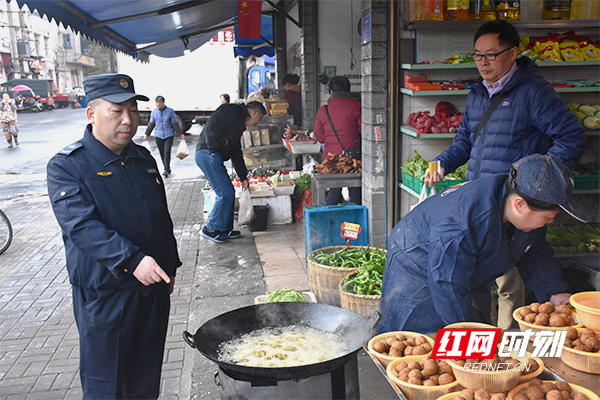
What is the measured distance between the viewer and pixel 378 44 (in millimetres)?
5816

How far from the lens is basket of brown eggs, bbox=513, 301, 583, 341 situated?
2.29 meters

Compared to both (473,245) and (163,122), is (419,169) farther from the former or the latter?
(163,122)

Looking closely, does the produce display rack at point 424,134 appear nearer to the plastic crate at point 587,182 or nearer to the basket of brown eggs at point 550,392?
the plastic crate at point 587,182

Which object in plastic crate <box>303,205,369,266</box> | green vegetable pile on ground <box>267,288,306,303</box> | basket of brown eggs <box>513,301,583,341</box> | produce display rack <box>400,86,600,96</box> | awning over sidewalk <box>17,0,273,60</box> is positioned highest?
awning over sidewalk <box>17,0,273,60</box>

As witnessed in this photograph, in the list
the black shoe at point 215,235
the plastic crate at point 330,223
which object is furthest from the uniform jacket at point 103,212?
the black shoe at point 215,235

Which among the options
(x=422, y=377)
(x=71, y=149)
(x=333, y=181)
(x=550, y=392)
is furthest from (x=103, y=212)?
(x=333, y=181)

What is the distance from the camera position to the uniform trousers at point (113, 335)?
2.75 meters

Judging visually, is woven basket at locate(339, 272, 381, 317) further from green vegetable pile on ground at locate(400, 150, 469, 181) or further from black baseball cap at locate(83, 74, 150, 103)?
black baseball cap at locate(83, 74, 150, 103)

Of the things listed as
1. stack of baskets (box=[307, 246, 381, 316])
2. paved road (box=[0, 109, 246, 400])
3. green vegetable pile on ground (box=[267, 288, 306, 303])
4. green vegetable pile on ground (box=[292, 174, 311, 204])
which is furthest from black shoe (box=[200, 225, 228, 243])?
green vegetable pile on ground (box=[267, 288, 306, 303])

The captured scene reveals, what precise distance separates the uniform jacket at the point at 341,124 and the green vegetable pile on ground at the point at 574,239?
10.3ft

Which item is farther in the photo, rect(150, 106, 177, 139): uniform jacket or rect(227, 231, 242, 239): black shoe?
rect(150, 106, 177, 139): uniform jacket

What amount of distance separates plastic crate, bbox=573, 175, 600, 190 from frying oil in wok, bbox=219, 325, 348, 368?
3.38 m

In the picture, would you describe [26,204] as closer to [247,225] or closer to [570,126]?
[247,225]

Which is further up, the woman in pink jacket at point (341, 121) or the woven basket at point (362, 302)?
the woman in pink jacket at point (341, 121)
